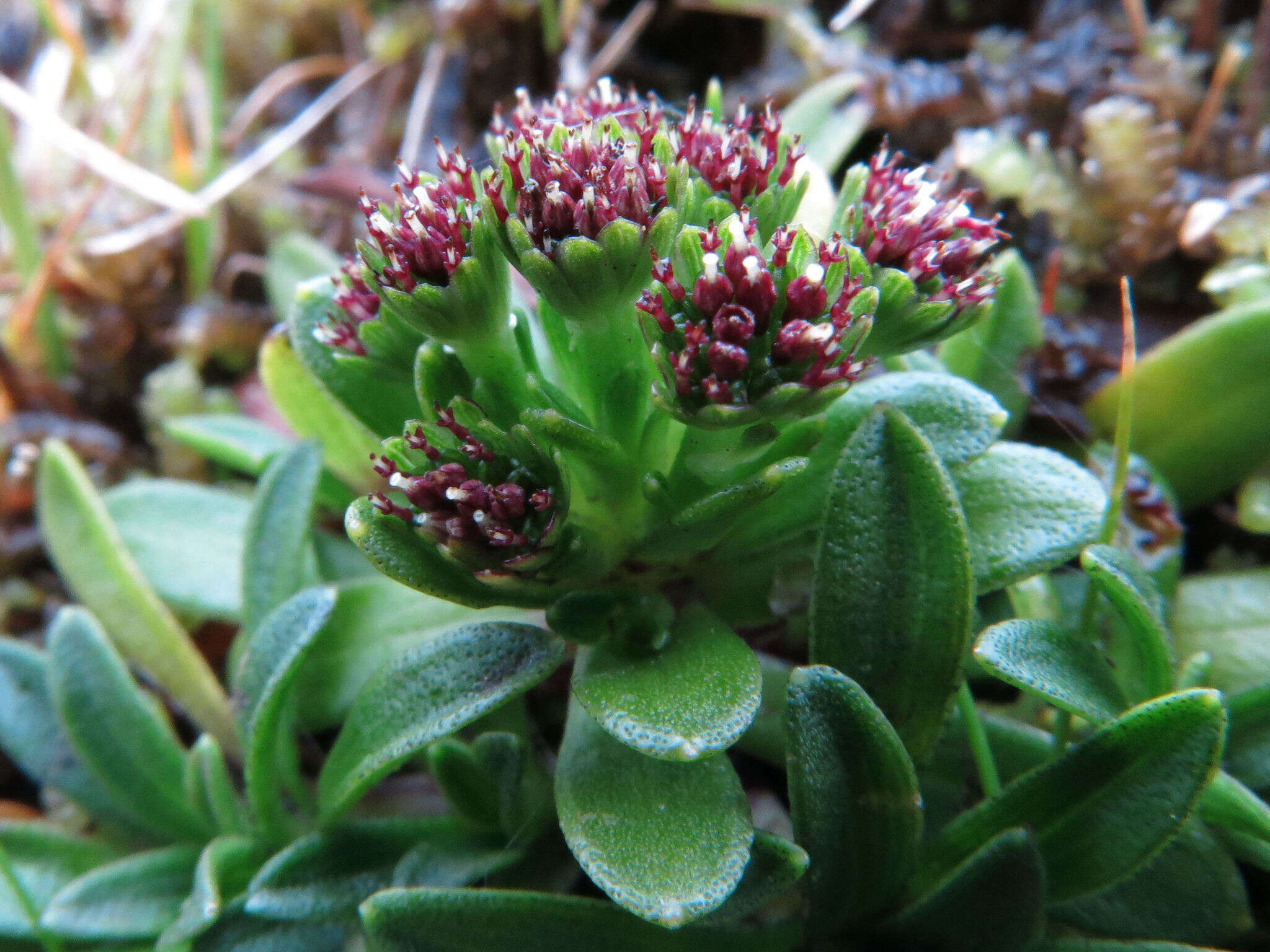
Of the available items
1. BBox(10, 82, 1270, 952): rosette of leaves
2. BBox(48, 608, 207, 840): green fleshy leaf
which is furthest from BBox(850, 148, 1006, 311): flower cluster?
BBox(48, 608, 207, 840): green fleshy leaf

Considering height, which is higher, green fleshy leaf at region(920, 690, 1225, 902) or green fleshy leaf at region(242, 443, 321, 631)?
green fleshy leaf at region(242, 443, 321, 631)

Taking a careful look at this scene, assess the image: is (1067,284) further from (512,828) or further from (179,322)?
(179,322)

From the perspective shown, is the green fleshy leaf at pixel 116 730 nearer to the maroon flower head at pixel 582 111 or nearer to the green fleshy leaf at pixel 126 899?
the green fleshy leaf at pixel 126 899

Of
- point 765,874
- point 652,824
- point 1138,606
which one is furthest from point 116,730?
point 1138,606

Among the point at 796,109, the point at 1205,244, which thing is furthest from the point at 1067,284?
the point at 796,109

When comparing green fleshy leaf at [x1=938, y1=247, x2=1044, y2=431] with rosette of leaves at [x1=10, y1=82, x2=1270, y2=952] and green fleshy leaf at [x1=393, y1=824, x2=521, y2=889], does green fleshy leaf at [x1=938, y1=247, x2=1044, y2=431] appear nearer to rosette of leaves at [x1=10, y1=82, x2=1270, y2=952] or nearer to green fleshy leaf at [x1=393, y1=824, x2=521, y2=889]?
rosette of leaves at [x1=10, y1=82, x2=1270, y2=952]

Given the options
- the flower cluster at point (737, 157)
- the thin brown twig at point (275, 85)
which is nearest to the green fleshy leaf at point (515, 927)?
the flower cluster at point (737, 157)

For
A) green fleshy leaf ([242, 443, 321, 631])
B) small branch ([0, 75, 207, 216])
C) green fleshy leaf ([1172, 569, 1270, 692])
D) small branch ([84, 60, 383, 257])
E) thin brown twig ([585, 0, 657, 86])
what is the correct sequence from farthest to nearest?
thin brown twig ([585, 0, 657, 86])
small branch ([84, 60, 383, 257])
small branch ([0, 75, 207, 216])
green fleshy leaf ([242, 443, 321, 631])
green fleshy leaf ([1172, 569, 1270, 692])
